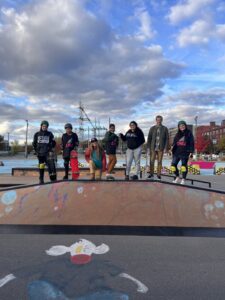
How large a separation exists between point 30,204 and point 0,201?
62cm

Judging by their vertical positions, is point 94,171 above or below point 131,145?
below

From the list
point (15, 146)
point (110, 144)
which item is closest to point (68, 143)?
point (110, 144)

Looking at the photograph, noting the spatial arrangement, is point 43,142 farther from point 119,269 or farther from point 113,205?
point 119,269

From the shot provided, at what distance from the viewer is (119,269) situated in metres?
3.87

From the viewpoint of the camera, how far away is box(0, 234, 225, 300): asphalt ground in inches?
129

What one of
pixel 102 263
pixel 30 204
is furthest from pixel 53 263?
pixel 30 204

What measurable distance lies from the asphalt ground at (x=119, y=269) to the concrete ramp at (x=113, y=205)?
0.53 metres

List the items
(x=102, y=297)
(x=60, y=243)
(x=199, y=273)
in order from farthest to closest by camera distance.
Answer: (x=60, y=243)
(x=199, y=273)
(x=102, y=297)

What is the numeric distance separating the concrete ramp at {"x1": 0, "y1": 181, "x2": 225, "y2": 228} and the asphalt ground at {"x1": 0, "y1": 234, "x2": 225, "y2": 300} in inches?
21.0

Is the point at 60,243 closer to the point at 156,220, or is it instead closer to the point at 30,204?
the point at 30,204

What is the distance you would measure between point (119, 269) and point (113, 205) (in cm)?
224

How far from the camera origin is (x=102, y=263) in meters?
4.08

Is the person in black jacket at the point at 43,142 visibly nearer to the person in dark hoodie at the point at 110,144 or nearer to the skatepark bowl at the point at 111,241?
the person in dark hoodie at the point at 110,144

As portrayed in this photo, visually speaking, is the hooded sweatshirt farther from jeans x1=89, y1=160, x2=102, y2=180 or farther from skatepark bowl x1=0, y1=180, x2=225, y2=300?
skatepark bowl x1=0, y1=180, x2=225, y2=300
